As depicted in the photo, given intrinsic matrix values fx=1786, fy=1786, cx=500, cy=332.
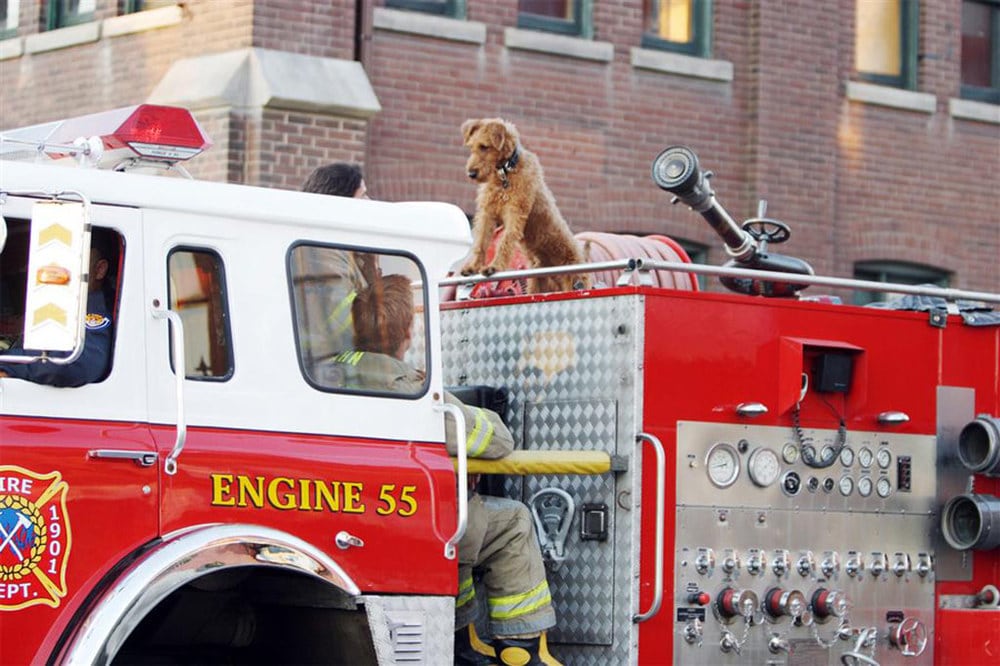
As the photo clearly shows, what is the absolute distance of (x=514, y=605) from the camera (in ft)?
18.7

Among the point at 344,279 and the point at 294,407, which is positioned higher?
the point at 344,279

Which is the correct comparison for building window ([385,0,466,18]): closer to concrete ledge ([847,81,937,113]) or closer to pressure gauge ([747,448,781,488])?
concrete ledge ([847,81,937,113])

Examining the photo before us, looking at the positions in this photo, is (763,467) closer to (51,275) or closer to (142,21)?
(51,275)

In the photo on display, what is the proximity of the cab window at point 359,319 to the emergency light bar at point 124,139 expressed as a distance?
570 mm

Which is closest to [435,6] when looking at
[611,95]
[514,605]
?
[611,95]

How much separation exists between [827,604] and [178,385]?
2.58m

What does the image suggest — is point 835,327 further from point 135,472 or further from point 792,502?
point 135,472

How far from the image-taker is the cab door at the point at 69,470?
15.1 ft

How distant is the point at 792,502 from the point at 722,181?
880cm

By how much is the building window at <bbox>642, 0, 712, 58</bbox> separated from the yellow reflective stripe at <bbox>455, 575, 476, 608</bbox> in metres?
9.42

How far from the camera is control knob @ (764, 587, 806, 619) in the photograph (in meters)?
6.16

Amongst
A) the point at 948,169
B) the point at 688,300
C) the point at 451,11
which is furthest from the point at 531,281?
the point at 948,169

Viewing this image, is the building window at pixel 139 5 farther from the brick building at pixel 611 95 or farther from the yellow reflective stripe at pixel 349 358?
the yellow reflective stripe at pixel 349 358

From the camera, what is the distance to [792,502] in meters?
6.28
